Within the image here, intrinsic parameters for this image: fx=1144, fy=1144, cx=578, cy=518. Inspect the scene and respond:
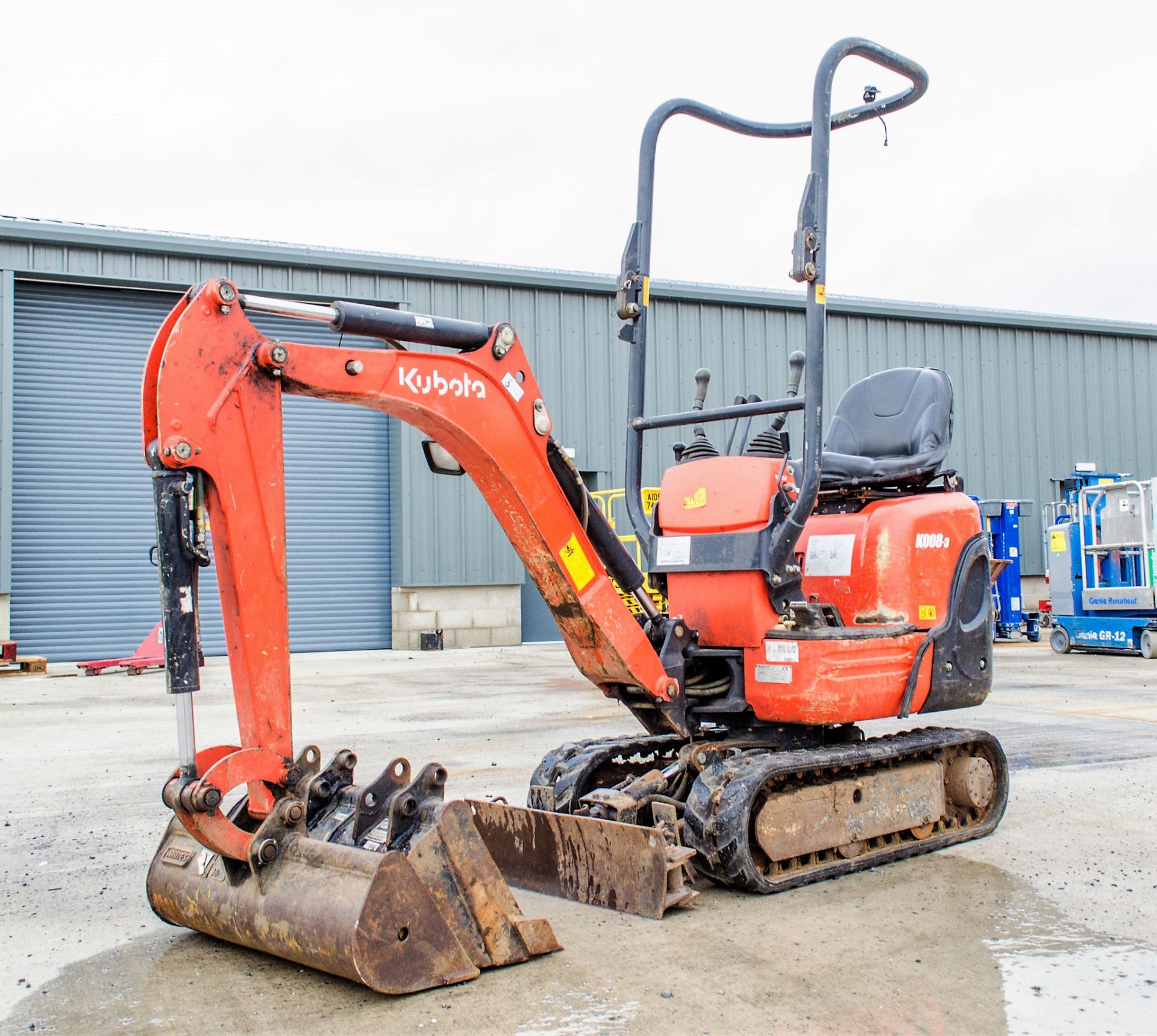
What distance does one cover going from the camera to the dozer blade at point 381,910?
3533mm

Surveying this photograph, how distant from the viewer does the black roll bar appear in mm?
4992

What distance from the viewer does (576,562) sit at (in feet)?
15.6

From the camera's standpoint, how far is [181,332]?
369cm

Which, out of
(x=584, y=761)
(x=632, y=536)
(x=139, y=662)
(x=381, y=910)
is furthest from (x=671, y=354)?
(x=381, y=910)

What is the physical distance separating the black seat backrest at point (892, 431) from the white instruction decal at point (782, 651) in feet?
3.79

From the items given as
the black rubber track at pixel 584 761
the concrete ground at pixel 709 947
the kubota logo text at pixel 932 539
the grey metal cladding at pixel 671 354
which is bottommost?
the concrete ground at pixel 709 947

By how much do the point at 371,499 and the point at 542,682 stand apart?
24.6 ft

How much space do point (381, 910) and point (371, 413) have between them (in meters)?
16.8

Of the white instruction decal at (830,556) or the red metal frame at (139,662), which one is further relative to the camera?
the red metal frame at (139,662)

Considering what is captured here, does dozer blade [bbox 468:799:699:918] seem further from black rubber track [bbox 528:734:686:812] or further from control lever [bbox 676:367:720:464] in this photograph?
control lever [bbox 676:367:720:464]

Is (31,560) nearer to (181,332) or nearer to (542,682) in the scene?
(542,682)

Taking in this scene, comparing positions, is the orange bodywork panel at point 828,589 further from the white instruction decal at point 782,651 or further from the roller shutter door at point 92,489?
the roller shutter door at point 92,489

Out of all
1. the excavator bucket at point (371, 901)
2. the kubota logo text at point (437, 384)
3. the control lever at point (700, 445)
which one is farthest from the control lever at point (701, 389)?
the excavator bucket at point (371, 901)

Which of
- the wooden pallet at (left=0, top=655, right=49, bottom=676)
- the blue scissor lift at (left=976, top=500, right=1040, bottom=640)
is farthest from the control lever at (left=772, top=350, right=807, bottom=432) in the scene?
the blue scissor lift at (left=976, top=500, right=1040, bottom=640)
